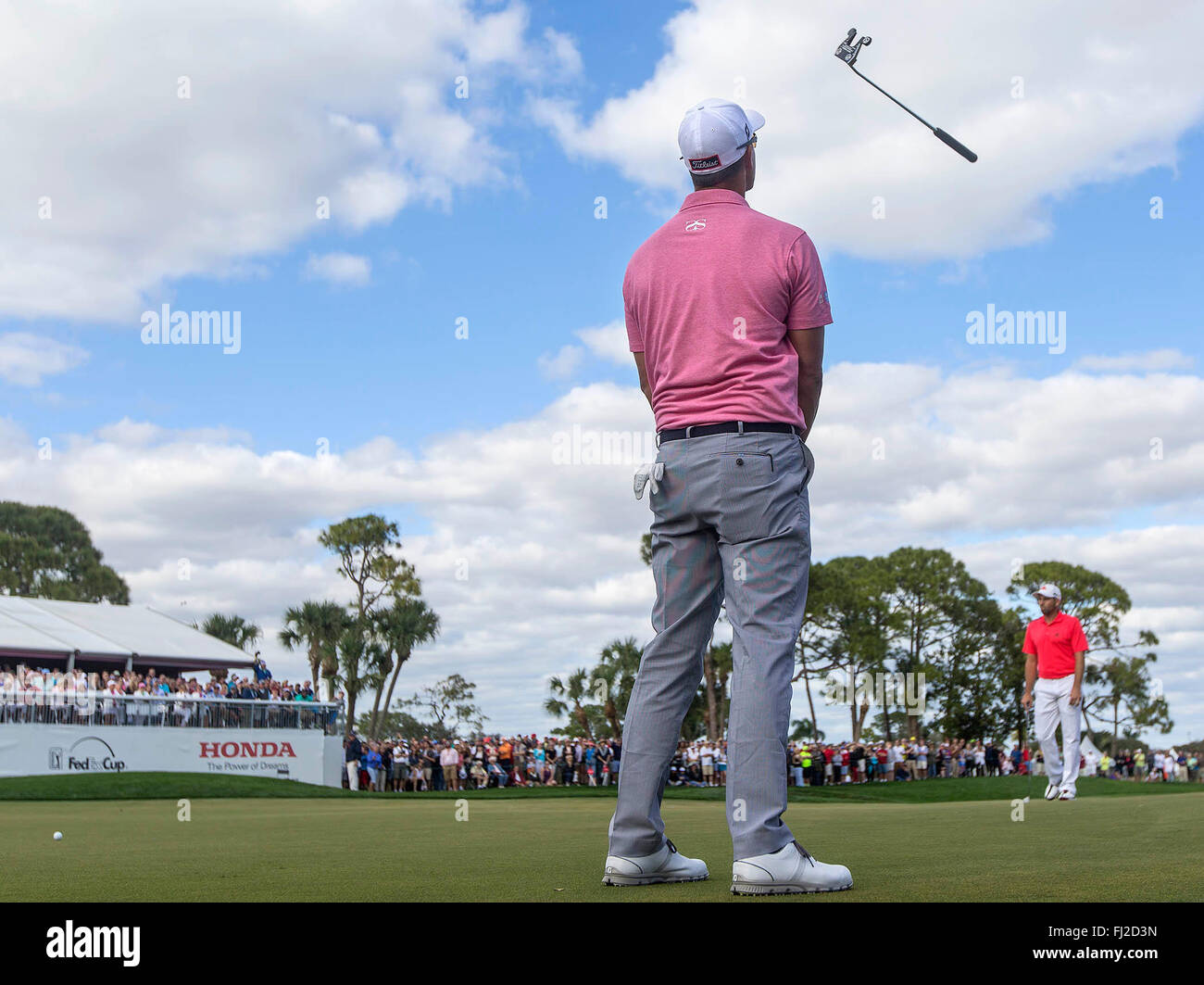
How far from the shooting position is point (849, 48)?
466 inches

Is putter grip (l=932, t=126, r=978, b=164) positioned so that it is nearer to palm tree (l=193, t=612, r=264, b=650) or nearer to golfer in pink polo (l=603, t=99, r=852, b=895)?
golfer in pink polo (l=603, t=99, r=852, b=895)

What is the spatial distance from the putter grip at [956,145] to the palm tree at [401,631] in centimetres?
4643

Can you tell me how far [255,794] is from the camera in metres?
25.3

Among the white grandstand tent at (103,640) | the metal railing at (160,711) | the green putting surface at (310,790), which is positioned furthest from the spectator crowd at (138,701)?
the white grandstand tent at (103,640)

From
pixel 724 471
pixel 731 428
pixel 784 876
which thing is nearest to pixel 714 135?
pixel 731 428

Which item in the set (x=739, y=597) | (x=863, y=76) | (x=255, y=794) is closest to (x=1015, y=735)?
(x=255, y=794)

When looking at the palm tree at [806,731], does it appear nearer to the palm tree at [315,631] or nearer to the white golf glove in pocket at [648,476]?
the palm tree at [315,631]

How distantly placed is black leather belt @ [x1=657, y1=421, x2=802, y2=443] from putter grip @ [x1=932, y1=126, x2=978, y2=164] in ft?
17.8

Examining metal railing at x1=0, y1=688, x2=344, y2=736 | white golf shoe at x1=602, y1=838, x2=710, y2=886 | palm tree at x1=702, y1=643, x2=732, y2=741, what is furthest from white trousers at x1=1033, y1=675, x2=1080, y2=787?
palm tree at x1=702, y1=643, x2=732, y2=741

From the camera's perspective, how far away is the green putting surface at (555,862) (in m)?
3.39

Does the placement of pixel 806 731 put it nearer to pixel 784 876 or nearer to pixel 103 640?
pixel 103 640
